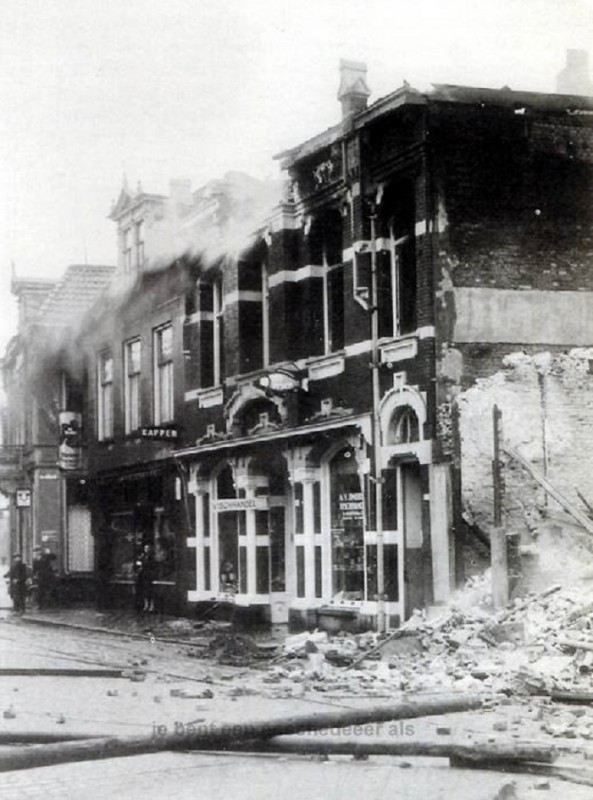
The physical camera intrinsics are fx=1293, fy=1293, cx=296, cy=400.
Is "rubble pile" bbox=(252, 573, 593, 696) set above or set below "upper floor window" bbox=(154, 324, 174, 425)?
below

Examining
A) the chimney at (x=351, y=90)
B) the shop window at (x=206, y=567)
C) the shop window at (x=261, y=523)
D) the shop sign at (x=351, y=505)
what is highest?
the chimney at (x=351, y=90)

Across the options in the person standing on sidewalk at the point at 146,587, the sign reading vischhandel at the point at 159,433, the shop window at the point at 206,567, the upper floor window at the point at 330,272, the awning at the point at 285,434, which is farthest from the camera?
the person standing on sidewalk at the point at 146,587

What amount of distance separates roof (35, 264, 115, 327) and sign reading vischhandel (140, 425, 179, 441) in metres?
9.12

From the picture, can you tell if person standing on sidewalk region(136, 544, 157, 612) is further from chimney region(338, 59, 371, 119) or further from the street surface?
chimney region(338, 59, 371, 119)

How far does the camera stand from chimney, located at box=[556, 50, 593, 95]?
19.6m

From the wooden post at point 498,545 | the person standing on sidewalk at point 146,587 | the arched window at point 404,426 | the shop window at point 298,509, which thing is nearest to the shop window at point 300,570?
the shop window at point 298,509

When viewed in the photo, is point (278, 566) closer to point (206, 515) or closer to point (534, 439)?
point (206, 515)

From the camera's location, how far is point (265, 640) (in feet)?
62.9

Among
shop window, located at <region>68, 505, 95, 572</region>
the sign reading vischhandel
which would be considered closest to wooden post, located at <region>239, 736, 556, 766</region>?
the sign reading vischhandel

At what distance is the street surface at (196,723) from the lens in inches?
318

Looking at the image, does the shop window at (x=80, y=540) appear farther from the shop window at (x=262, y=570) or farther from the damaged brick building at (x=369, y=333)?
the shop window at (x=262, y=570)

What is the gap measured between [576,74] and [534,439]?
253 inches

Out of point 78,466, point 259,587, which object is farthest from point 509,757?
point 78,466

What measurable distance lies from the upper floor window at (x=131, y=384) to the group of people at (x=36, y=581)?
4471 mm
